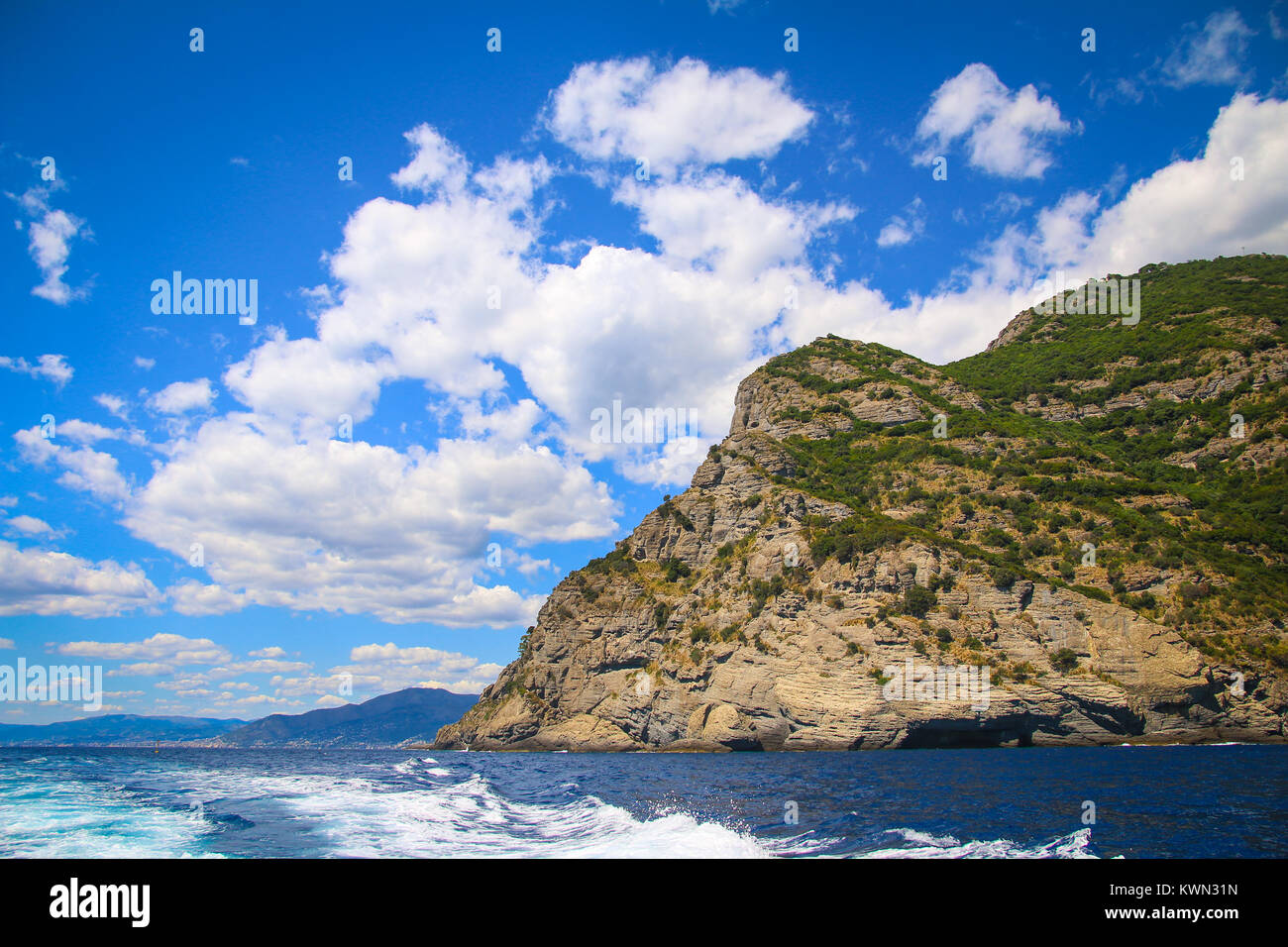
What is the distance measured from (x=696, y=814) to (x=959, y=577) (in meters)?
55.7

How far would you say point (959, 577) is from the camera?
2739 inches

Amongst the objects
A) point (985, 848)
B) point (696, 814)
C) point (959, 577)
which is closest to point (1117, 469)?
point (959, 577)

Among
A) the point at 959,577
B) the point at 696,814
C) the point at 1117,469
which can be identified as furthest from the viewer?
the point at 1117,469

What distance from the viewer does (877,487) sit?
10200 cm

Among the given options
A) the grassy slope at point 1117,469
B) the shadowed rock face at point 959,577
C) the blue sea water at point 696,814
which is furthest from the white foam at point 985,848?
the grassy slope at point 1117,469

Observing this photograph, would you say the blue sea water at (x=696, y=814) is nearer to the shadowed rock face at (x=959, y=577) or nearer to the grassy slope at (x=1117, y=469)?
the shadowed rock face at (x=959, y=577)

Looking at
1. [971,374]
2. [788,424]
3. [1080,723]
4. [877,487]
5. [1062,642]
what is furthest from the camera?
[971,374]

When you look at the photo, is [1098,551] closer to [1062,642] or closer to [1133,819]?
[1062,642]

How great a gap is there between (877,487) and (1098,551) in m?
32.0

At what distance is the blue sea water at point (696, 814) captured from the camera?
57.4ft

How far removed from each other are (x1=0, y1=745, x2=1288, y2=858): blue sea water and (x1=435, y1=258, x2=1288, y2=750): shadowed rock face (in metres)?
21.1

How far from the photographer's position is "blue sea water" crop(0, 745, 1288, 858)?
57.4 ft

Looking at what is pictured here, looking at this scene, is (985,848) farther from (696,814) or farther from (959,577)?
(959,577)
